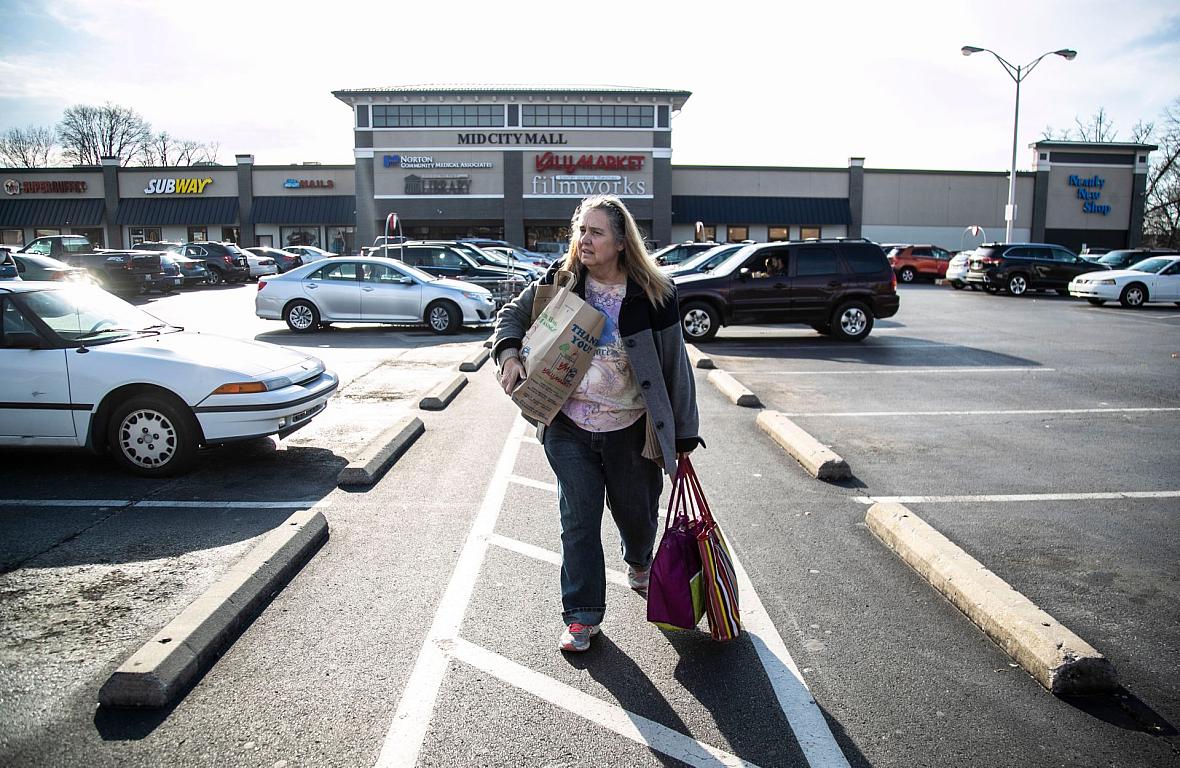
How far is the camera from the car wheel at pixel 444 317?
1773cm

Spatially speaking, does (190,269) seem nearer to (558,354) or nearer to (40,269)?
(40,269)

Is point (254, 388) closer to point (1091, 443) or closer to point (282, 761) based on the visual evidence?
point (282, 761)

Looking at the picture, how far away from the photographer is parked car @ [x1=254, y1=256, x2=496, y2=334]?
58.1 ft

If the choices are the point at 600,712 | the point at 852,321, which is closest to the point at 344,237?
the point at 852,321

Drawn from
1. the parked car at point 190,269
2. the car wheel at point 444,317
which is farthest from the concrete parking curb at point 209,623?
the parked car at point 190,269

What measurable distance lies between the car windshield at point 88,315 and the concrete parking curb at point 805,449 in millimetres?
5480

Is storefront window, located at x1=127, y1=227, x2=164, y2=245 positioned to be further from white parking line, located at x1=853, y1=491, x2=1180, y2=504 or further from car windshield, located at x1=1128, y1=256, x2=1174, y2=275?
white parking line, located at x1=853, y1=491, x2=1180, y2=504

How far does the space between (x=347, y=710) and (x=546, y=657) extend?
887 mm

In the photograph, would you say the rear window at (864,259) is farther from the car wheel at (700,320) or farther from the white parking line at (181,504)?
the white parking line at (181,504)

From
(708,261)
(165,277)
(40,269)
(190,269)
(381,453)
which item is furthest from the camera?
(190,269)

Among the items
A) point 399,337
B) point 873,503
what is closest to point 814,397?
point 873,503

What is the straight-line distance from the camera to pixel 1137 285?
25781 millimetres

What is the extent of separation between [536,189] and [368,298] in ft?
114

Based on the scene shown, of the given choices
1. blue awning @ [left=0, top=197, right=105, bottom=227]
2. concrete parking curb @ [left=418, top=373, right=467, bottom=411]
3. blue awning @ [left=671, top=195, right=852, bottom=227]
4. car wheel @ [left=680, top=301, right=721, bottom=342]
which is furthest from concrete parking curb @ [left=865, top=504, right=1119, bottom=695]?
blue awning @ [left=0, top=197, right=105, bottom=227]
